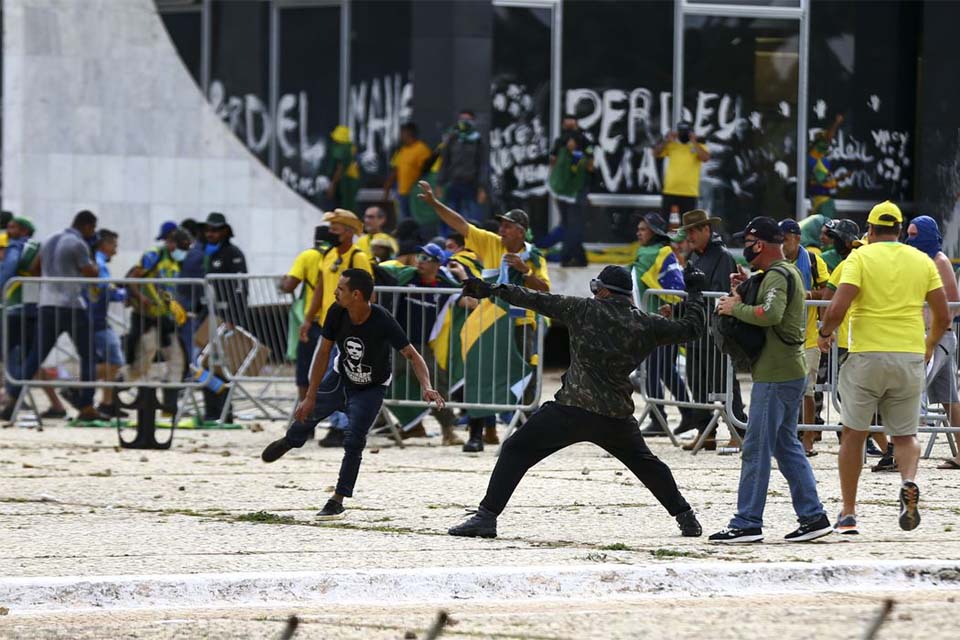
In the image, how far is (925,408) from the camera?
13.0m

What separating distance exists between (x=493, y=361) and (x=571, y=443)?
15.3 feet

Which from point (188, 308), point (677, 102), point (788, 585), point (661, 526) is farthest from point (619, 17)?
point (788, 585)

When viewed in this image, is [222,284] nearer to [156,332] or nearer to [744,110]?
[156,332]

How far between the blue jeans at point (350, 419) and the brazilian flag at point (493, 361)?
3.03m

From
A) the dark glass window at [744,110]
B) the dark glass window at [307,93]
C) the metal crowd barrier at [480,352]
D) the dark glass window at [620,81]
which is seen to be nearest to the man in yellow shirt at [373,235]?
the metal crowd barrier at [480,352]

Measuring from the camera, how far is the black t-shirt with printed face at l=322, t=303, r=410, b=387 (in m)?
10.7

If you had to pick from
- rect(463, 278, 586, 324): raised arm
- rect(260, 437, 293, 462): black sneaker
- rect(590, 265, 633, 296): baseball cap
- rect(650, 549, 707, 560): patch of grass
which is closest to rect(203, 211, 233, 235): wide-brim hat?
rect(260, 437, 293, 462): black sneaker

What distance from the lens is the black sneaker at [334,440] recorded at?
48.5 feet

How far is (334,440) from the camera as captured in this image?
14805mm

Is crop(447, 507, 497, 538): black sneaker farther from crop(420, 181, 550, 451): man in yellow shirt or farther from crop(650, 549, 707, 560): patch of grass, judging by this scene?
crop(420, 181, 550, 451): man in yellow shirt

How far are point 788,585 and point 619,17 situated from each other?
15527mm

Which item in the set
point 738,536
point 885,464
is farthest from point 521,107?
point 738,536

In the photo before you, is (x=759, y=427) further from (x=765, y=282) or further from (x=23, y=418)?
(x=23, y=418)

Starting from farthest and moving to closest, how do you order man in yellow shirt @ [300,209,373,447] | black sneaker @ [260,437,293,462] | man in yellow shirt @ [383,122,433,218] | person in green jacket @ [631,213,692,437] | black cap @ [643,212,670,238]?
man in yellow shirt @ [383,122,433,218], black cap @ [643,212,670,238], man in yellow shirt @ [300,209,373,447], person in green jacket @ [631,213,692,437], black sneaker @ [260,437,293,462]
